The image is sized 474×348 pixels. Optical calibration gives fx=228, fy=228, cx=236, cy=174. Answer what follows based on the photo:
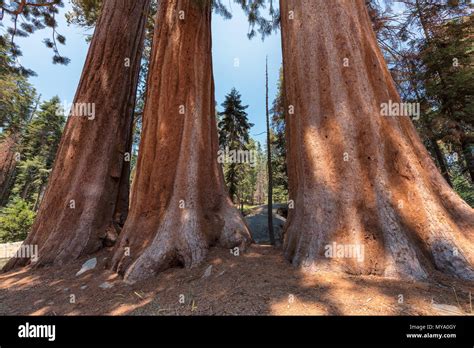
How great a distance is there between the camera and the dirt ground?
1775mm

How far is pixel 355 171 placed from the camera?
110 inches

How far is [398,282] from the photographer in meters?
2.11

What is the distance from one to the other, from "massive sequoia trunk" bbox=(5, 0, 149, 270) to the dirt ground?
911 millimetres

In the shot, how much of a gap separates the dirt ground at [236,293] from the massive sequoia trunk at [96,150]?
0.91 metres

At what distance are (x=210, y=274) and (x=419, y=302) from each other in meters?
2.05

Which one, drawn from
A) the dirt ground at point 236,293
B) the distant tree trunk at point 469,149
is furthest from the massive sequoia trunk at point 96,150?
the distant tree trunk at point 469,149

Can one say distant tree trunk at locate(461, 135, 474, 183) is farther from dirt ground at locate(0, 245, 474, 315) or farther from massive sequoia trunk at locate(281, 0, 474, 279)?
dirt ground at locate(0, 245, 474, 315)

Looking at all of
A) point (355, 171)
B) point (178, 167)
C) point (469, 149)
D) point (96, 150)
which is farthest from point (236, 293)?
point (469, 149)

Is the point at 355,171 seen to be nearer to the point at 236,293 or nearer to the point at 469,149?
the point at 236,293

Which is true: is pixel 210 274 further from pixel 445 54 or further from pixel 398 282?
pixel 445 54

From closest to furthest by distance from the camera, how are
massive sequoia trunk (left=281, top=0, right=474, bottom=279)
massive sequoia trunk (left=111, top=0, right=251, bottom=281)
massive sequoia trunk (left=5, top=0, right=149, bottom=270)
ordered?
massive sequoia trunk (left=281, top=0, right=474, bottom=279), massive sequoia trunk (left=111, top=0, right=251, bottom=281), massive sequoia trunk (left=5, top=0, right=149, bottom=270)

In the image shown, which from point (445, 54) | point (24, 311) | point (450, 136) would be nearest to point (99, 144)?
point (24, 311)

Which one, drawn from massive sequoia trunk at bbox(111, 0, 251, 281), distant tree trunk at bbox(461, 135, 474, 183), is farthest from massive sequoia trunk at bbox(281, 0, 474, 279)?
distant tree trunk at bbox(461, 135, 474, 183)

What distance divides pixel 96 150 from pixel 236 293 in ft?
14.8
